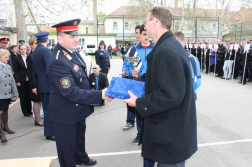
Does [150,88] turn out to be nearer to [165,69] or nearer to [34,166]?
[165,69]

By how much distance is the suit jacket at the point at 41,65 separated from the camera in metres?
4.42

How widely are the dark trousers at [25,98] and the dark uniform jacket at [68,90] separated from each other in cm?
421

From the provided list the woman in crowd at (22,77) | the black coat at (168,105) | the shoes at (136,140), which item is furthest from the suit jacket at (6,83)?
the black coat at (168,105)

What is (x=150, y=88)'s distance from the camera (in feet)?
6.32

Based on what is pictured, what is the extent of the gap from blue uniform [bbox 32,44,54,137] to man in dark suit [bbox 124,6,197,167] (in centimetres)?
305

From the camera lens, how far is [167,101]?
172 cm

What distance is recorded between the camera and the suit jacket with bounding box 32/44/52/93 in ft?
14.5

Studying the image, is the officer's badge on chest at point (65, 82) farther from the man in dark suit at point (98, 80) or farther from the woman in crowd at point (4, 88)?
the man in dark suit at point (98, 80)

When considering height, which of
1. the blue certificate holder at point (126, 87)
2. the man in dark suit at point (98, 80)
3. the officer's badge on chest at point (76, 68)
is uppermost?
the officer's badge on chest at point (76, 68)

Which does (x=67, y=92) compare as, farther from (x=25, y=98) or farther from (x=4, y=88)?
(x=25, y=98)

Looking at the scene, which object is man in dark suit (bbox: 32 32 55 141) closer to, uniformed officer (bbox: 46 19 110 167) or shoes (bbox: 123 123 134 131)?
Answer: shoes (bbox: 123 123 134 131)

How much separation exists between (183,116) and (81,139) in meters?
1.92

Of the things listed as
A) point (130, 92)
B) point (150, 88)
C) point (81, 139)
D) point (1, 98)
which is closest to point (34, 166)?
point (81, 139)

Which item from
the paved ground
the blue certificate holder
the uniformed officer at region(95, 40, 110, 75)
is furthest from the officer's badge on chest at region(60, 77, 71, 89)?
the uniformed officer at region(95, 40, 110, 75)
